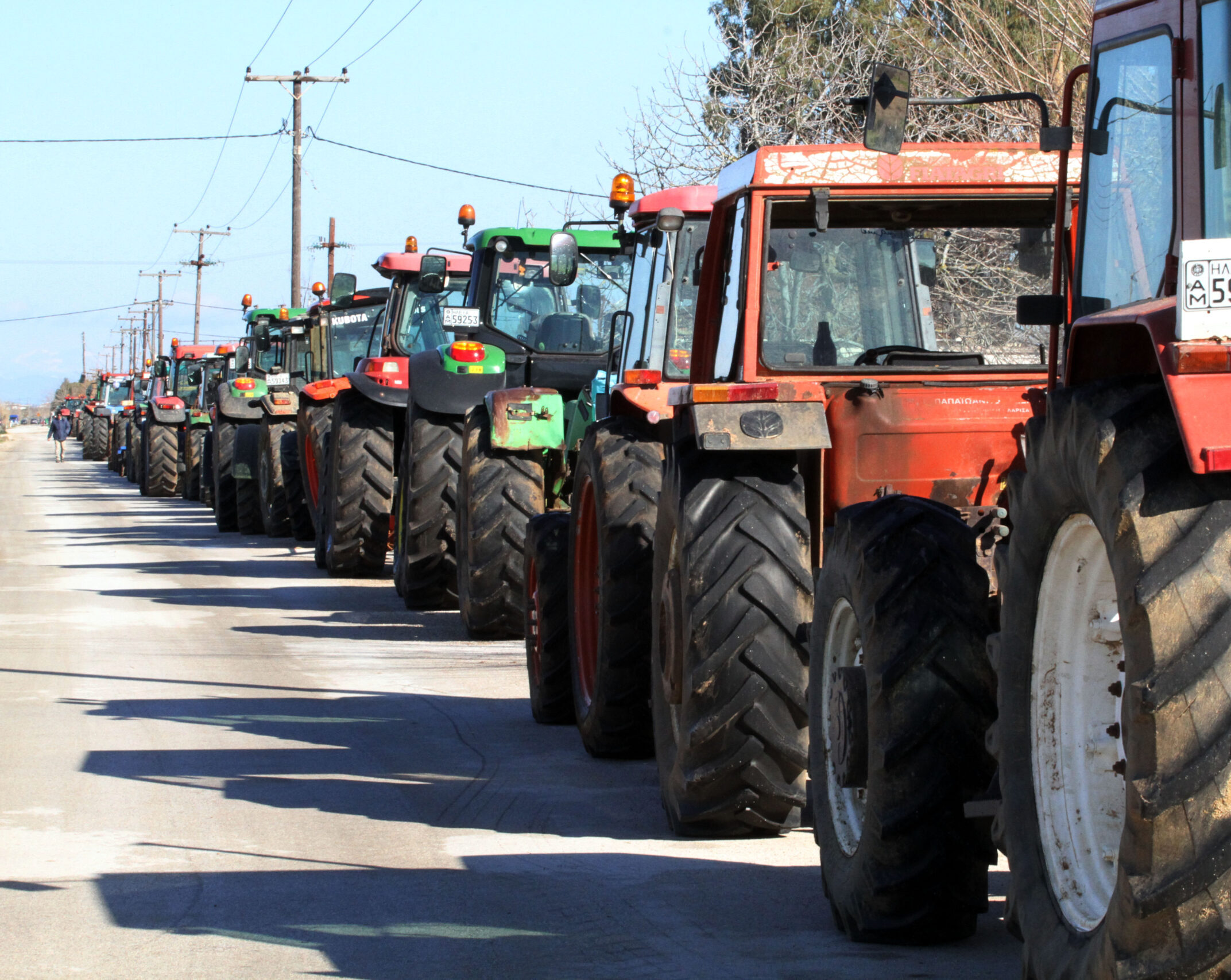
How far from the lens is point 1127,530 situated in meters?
3.04

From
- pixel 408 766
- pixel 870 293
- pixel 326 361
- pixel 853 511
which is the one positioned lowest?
pixel 408 766

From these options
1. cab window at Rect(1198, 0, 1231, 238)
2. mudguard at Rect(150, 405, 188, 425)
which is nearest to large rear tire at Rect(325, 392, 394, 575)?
cab window at Rect(1198, 0, 1231, 238)

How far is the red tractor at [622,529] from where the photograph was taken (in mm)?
7242

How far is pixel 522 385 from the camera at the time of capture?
43.3 feet

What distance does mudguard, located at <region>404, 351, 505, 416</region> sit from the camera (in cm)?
1291

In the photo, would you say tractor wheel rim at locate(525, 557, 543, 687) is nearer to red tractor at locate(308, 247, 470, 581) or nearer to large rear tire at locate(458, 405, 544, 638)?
large rear tire at locate(458, 405, 544, 638)

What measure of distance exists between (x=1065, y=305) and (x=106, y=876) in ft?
11.6

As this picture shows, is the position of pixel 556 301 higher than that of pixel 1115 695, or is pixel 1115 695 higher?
pixel 556 301

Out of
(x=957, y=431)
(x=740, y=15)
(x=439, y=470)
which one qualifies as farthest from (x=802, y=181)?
(x=740, y=15)

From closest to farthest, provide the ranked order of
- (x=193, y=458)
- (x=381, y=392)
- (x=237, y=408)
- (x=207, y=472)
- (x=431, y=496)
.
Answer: (x=431, y=496)
(x=381, y=392)
(x=237, y=408)
(x=207, y=472)
(x=193, y=458)

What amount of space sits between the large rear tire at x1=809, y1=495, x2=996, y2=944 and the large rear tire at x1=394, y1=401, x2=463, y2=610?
8.29 m

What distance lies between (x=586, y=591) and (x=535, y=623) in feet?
1.82

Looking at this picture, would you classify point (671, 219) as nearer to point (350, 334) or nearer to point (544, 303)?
point (544, 303)

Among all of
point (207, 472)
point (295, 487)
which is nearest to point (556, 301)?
point (295, 487)
